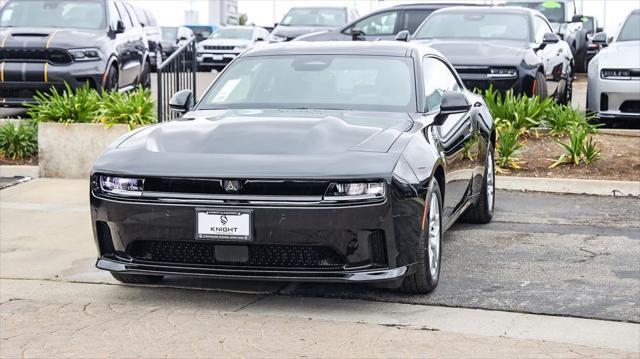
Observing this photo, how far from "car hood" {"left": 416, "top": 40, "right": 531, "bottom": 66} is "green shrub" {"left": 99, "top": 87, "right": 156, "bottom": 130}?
3490 millimetres

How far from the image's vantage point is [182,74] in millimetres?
12398

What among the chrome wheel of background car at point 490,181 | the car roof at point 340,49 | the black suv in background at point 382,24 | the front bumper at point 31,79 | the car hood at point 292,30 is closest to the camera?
Answer: the car roof at point 340,49

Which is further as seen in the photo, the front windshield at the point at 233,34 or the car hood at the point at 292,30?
the front windshield at the point at 233,34

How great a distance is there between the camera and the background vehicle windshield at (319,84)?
7.07 meters

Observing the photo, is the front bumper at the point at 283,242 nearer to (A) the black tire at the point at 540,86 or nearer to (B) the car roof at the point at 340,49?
(B) the car roof at the point at 340,49

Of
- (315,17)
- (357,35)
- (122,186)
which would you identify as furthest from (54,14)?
(315,17)

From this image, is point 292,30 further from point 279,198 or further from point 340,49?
point 279,198

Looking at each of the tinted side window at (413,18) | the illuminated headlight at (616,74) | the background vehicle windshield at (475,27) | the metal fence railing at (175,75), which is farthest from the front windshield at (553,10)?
the metal fence railing at (175,75)

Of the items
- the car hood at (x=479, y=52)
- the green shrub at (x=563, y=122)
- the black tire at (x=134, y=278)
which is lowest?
the green shrub at (x=563, y=122)

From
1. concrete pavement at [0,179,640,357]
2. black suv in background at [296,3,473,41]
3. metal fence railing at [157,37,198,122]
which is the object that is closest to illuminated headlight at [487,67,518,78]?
→ metal fence railing at [157,37,198,122]

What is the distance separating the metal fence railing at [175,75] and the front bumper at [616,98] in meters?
4.70

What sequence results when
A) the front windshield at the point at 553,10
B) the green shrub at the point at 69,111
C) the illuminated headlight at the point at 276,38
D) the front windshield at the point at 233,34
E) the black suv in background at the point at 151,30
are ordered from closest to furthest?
the green shrub at the point at 69,111 < the black suv in background at the point at 151,30 < the front windshield at the point at 553,10 < the illuminated headlight at the point at 276,38 < the front windshield at the point at 233,34

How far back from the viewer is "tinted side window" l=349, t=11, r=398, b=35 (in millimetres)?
19000

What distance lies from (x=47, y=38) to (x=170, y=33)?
28.4 meters
